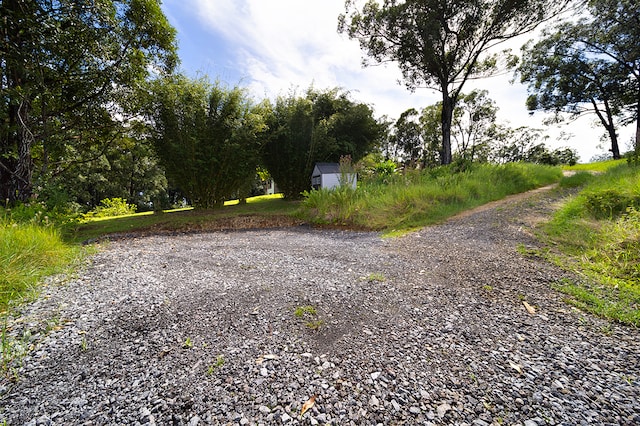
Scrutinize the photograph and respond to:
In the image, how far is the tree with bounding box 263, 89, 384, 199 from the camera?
7914 millimetres

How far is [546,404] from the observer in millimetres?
826

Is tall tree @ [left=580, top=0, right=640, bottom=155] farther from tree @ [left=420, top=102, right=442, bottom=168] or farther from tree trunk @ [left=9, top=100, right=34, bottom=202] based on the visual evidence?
tree trunk @ [left=9, top=100, right=34, bottom=202]

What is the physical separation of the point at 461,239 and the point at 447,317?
74.1 inches

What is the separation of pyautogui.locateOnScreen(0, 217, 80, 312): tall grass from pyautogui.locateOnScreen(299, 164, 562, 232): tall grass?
3.63 meters

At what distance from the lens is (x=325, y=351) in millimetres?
1124

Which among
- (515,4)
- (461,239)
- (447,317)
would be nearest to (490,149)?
(515,4)

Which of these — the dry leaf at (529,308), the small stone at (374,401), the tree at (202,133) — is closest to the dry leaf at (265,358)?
the small stone at (374,401)

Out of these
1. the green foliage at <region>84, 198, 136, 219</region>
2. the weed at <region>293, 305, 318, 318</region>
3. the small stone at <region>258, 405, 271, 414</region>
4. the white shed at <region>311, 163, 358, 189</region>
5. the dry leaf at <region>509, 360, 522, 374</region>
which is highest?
the white shed at <region>311, 163, 358, 189</region>

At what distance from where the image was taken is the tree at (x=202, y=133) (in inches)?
218

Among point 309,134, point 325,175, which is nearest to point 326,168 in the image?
point 325,175

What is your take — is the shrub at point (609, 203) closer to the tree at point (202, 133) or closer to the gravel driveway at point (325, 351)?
the gravel driveway at point (325, 351)

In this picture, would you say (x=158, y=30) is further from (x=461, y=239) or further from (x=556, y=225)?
(x=556, y=225)

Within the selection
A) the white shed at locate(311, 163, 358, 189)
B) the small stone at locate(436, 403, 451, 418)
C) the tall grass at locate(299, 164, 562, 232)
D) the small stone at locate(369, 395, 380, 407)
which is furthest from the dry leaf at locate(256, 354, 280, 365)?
the white shed at locate(311, 163, 358, 189)

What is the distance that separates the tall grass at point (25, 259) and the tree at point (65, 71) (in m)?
2.76
